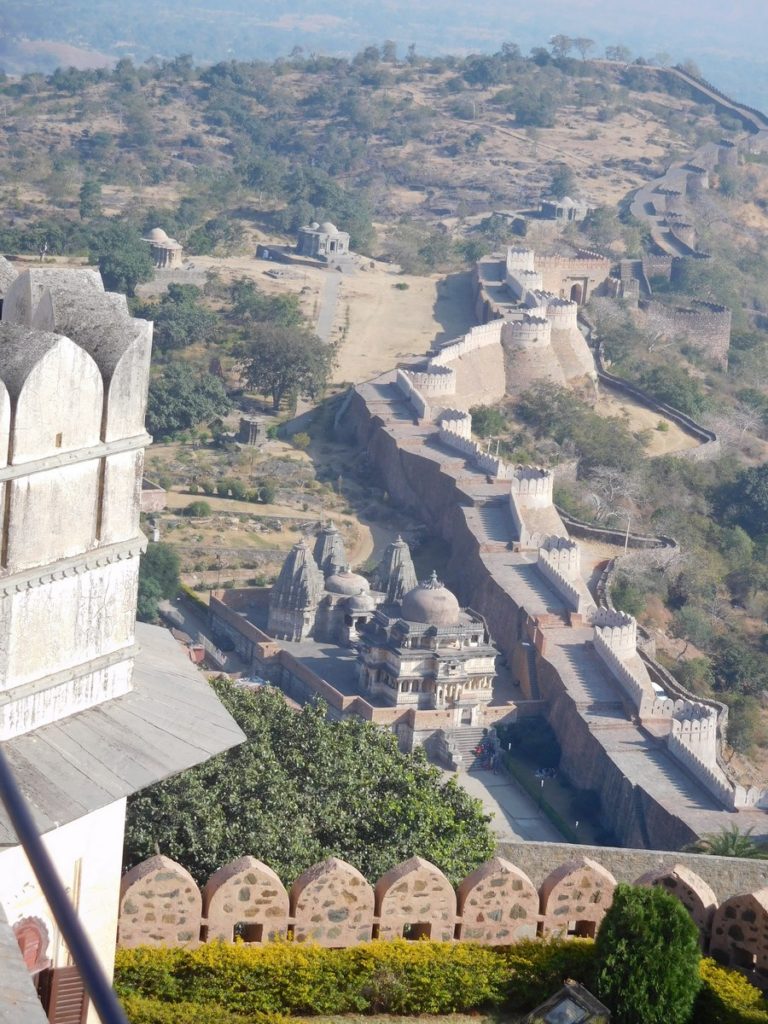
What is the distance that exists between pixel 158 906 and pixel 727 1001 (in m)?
3.16

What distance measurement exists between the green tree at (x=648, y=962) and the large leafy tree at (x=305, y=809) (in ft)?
13.1

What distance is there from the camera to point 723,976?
1110 centimetres

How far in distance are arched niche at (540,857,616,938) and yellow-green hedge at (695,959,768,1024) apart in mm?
840

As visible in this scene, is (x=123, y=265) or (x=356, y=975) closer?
(x=356, y=975)

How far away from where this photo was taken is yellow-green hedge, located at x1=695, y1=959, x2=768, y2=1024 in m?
10.8

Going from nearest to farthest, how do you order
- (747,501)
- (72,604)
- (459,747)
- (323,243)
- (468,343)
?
1. (72,604)
2. (459,747)
3. (747,501)
4. (468,343)
5. (323,243)

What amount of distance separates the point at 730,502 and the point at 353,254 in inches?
766

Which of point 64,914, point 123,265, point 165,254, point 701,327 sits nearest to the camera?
point 64,914

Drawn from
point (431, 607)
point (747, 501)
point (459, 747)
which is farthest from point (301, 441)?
point (459, 747)

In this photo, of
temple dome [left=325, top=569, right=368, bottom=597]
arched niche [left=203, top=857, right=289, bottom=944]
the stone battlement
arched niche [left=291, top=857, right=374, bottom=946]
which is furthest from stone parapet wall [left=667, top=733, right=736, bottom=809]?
arched niche [left=203, top=857, right=289, bottom=944]

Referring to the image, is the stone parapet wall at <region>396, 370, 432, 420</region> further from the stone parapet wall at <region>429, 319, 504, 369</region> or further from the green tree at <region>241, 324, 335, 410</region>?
the green tree at <region>241, 324, 335, 410</region>

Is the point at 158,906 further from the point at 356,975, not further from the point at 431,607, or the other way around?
the point at 431,607

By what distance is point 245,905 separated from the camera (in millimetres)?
11039

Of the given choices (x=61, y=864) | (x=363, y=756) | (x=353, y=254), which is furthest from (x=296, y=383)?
(x=61, y=864)
